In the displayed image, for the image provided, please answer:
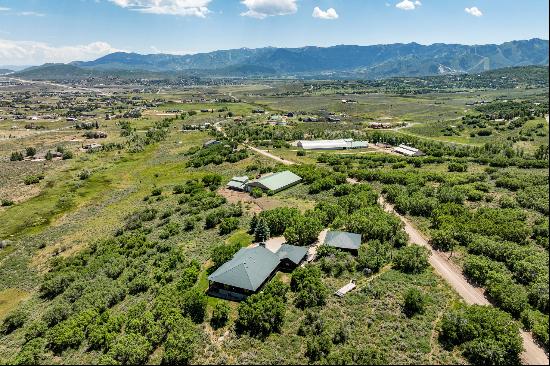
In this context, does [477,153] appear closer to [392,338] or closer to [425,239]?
[425,239]

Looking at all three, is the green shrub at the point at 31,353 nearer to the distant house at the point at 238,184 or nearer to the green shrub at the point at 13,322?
the green shrub at the point at 13,322

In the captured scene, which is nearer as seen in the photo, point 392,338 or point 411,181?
point 392,338

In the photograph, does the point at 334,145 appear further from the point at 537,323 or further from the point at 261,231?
the point at 537,323

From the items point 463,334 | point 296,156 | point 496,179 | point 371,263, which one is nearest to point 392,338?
point 463,334

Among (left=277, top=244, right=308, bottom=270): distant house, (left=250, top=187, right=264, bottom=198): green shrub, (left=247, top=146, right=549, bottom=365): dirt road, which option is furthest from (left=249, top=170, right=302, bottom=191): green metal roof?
(left=277, top=244, right=308, bottom=270): distant house

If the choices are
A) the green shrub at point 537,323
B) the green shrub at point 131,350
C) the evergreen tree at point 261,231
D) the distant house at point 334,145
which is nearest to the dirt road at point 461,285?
the green shrub at point 537,323

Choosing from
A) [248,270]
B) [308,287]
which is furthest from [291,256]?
[308,287]

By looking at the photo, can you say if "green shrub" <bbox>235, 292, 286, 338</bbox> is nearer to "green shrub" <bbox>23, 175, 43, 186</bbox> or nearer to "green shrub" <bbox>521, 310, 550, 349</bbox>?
"green shrub" <bbox>521, 310, 550, 349</bbox>
